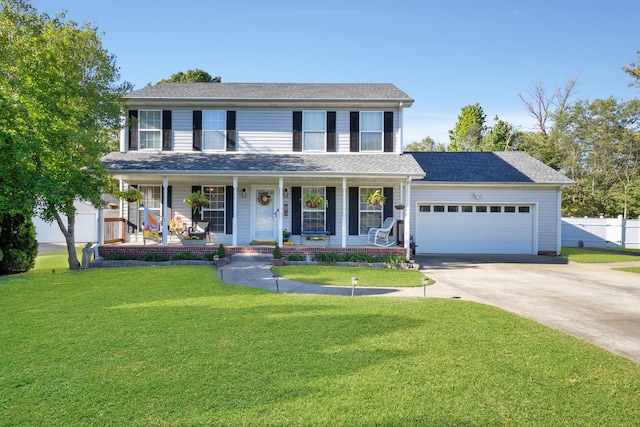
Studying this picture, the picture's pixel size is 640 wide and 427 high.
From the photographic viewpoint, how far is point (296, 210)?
13234 millimetres

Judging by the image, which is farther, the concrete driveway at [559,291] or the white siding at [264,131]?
the white siding at [264,131]

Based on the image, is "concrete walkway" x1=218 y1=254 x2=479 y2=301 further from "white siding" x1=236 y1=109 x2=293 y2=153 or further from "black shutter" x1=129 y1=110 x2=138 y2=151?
"black shutter" x1=129 y1=110 x2=138 y2=151

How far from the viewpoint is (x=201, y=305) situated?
6016 mm

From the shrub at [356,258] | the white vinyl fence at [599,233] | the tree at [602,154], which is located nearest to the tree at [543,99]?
the tree at [602,154]

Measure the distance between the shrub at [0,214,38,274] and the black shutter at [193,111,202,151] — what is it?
5.63 meters

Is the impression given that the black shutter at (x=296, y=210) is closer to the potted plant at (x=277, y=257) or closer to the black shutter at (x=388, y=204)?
the potted plant at (x=277, y=257)

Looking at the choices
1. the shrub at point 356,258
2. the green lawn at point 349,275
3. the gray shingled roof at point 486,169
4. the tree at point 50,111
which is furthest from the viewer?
the gray shingled roof at point 486,169

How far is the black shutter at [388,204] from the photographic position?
13289 mm

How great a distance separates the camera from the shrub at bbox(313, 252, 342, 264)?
436 inches

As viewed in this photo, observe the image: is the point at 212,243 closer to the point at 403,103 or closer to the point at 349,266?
the point at 349,266

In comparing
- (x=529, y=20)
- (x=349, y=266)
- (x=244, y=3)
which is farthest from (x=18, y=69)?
(x=529, y=20)

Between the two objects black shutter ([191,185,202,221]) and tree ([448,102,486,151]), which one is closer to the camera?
black shutter ([191,185,202,221])

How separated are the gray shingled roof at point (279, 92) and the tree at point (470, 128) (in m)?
21.9

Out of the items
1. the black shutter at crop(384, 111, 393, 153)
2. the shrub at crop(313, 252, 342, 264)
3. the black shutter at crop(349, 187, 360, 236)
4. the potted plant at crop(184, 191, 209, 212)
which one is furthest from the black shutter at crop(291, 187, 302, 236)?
the black shutter at crop(384, 111, 393, 153)
